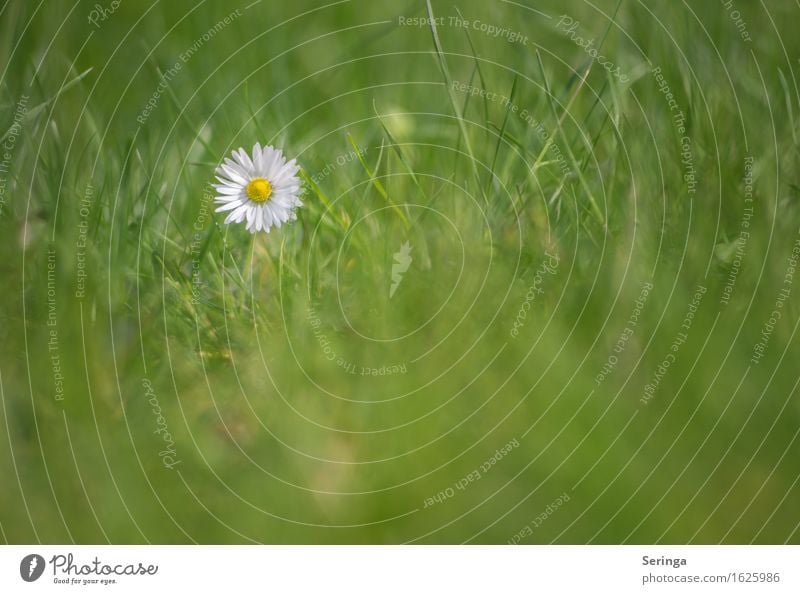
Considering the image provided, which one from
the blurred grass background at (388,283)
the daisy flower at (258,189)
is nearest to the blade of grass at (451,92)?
the blurred grass background at (388,283)

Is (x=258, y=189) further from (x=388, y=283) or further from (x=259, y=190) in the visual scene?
(x=388, y=283)

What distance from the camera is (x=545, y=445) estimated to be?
100 cm

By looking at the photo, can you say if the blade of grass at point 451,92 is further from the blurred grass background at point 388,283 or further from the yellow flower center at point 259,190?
the yellow flower center at point 259,190

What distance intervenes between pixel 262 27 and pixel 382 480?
0.48 m

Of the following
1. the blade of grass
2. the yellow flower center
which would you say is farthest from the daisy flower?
the blade of grass

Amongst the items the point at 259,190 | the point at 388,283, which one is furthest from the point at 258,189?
the point at 388,283

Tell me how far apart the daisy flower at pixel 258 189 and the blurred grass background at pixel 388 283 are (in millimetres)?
15

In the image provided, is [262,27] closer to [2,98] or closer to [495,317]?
[2,98]

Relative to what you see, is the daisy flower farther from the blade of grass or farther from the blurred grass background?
the blade of grass

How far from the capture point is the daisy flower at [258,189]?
1.00 m

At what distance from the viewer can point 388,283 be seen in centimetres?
100

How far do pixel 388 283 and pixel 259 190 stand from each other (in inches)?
6.3

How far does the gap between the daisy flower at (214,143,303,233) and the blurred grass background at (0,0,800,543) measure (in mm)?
15
